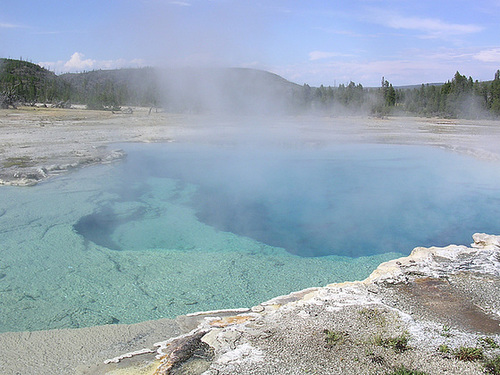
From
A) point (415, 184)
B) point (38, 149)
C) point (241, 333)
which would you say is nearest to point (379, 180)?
point (415, 184)

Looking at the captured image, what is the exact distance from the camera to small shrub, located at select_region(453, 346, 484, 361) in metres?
1.79

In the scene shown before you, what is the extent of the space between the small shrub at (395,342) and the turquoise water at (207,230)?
120cm

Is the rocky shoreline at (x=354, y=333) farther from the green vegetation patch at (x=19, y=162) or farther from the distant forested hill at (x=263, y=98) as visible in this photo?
the distant forested hill at (x=263, y=98)

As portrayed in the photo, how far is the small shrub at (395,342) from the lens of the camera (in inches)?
74.4

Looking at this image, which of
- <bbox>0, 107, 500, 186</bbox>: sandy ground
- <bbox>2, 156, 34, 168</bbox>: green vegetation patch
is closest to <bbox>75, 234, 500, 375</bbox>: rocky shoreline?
<bbox>0, 107, 500, 186</bbox>: sandy ground

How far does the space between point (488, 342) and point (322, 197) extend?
4.03m

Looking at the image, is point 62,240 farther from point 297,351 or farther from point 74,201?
point 297,351

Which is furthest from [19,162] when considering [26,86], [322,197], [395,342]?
[26,86]

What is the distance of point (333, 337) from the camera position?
1.98 metres

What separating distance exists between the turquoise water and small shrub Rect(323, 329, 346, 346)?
40.3 inches

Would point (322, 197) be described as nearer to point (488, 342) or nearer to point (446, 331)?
point (446, 331)

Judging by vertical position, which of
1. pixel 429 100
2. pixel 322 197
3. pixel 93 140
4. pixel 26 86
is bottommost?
pixel 322 197

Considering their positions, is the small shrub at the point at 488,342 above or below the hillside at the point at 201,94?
below

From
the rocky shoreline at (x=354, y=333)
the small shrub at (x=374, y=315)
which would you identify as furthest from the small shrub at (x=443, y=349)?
the small shrub at (x=374, y=315)
